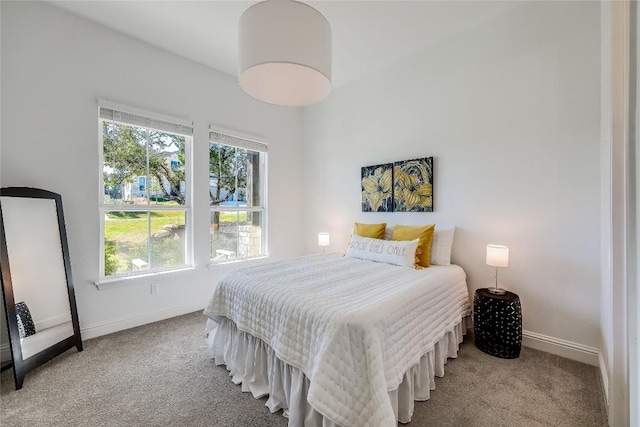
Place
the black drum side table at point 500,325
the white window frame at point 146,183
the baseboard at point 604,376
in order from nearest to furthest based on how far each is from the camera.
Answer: the baseboard at point 604,376 → the black drum side table at point 500,325 → the white window frame at point 146,183

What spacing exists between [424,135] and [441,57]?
0.82 meters

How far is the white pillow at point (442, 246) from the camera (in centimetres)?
261

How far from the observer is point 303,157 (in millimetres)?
4336

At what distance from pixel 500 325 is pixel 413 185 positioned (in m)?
1.56

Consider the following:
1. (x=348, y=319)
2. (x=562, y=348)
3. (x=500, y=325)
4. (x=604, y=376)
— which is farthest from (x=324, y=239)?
(x=604, y=376)

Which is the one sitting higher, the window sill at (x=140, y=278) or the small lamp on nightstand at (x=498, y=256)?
the small lamp on nightstand at (x=498, y=256)

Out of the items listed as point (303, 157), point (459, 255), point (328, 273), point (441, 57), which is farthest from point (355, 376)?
point (303, 157)

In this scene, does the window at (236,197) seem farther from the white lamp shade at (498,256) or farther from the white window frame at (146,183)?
the white lamp shade at (498,256)

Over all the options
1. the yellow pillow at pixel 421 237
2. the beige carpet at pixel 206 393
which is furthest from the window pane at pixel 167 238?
the yellow pillow at pixel 421 237

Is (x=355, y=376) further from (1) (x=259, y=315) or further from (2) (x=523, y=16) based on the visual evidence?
(2) (x=523, y=16)

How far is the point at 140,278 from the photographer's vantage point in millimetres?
2744

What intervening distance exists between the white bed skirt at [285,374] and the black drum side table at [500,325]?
234mm

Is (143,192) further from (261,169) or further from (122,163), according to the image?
(261,169)

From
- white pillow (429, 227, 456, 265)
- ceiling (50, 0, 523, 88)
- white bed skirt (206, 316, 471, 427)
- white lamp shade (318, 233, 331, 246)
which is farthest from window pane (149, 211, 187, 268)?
white pillow (429, 227, 456, 265)
